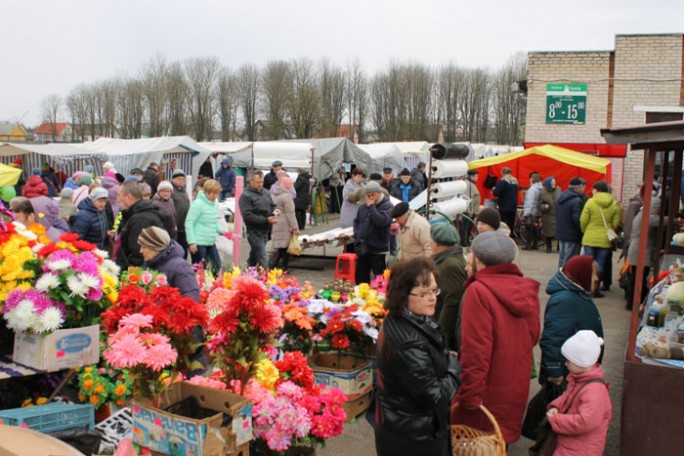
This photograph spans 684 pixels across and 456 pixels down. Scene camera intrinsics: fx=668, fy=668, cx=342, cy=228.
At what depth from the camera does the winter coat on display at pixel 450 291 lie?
207 inches

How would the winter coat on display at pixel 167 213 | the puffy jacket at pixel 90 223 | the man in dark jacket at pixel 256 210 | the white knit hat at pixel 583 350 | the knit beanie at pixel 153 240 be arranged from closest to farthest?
the white knit hat at pixel 583 350 < the knit beanie at pixel 153 240 < the puffy jacket at pixel 90 223 < the winter coat on display at pixel 167 213 < the man in dark jacket at pixel 256 210

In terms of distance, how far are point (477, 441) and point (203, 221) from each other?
20.9ft

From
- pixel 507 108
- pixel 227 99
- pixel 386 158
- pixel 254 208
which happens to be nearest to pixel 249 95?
pixel 227 99

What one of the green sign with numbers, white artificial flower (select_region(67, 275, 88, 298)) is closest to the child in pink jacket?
white artificial flower (select_region(67, 275, 88, 298))

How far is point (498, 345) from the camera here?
4.00 meters

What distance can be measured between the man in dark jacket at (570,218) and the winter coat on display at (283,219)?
449 cm

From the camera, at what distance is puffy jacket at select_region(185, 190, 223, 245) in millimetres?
9336

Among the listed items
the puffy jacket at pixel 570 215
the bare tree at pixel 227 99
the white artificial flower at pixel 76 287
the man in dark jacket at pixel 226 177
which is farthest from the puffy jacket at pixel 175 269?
the bare tree at pixel 227 99

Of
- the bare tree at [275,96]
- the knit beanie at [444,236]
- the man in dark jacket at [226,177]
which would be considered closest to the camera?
the knit beanie at [444,236]

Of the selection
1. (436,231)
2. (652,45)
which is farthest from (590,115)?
(436,231)

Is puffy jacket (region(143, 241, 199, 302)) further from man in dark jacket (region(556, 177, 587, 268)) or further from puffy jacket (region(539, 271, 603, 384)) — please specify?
man in dark jacket (region(556, 177, 587, 268))

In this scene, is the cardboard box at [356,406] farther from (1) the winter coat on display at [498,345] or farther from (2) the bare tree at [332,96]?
(2) the bare tree at [332,96]

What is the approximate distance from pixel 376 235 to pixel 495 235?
15.5ft

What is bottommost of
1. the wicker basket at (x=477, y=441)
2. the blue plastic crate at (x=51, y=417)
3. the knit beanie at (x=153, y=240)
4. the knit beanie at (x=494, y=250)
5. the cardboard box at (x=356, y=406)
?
the cardboard box at (x=356, y=406)
